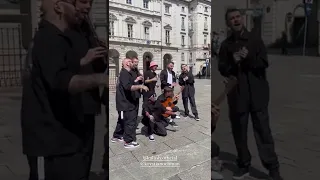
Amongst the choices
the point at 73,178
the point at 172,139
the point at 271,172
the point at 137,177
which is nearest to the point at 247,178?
the point at 271,172

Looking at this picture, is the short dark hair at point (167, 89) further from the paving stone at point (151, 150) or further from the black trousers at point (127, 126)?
the paving stone at point (151, 150)

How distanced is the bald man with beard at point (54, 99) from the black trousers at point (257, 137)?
3.64 ft

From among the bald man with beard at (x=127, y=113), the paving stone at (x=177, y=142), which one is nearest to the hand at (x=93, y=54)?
the bald man with beard at (x=127, y=113)

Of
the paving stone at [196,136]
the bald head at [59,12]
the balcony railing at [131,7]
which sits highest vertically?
the balcony railing at [131,7]

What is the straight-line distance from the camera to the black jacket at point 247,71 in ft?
7.80

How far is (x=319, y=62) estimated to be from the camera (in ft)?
8.05

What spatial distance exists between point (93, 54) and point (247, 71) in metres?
1.14

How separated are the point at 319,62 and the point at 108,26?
163 centimetres

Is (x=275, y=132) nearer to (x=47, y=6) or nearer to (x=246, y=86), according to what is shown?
(x=246, y=86)

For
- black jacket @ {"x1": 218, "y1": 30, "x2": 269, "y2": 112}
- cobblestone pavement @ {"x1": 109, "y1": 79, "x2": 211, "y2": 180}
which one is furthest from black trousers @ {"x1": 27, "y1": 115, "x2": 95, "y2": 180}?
black jacket @ {"x1": 218, "y1": 30, "x2": 269, "y2": 112}

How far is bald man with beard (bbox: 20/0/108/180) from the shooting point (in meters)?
2.19

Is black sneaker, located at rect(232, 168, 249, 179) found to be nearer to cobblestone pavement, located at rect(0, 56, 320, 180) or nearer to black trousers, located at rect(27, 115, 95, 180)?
cobblestone pavement, located at rect(0, 56, 320, 180)

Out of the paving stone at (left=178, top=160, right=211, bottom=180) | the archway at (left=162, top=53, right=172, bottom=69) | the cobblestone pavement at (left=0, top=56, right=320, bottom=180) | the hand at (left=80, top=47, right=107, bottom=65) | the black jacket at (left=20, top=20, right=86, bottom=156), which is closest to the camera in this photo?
the black jacket at (left=20, top=20, right=86, bottom=156)

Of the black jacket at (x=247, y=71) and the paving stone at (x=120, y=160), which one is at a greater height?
the black jacket at (x=247, y=71)
